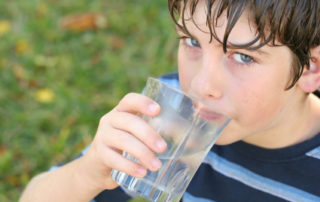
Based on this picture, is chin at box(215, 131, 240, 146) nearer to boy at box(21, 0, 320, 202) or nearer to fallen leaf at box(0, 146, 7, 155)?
boy at box(21, 0, 320, 202)

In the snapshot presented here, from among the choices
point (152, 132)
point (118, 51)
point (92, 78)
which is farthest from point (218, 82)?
point (118, 51)

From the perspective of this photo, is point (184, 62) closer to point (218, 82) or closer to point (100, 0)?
point (218, 82)

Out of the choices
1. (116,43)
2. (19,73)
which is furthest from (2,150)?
(116,43)

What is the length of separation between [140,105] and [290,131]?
2.10ft

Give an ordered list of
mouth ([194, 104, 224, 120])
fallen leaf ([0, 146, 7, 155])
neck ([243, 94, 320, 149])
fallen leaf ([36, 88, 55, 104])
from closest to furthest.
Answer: mouth ([194, 104, 224, 120])
neck ([243, 94, 320, 149])
fallen leaf ([0, 146, 7, 155])
fallen leaf ([36, 88, 55, 104])

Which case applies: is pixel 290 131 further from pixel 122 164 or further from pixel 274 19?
pixel 122 164

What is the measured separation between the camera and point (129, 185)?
1383mm

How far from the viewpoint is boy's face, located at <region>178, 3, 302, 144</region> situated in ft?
4.65

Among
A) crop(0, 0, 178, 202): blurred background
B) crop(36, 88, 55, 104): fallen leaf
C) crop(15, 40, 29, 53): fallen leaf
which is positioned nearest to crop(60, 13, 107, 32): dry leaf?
crop(0, 0, 178, 202): blurred background

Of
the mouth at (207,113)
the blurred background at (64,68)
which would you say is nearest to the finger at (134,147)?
the mouth at (207,113)

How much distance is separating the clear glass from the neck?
1.49 ft

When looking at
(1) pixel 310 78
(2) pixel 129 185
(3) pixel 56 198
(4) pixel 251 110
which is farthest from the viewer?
(3) pixel 56 198

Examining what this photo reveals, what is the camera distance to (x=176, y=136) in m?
1.30

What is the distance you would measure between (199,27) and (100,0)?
241cm
